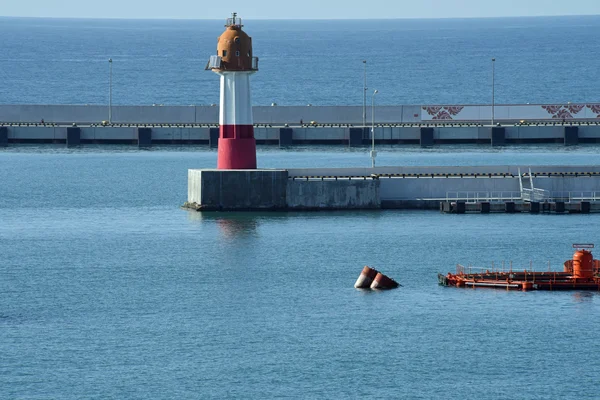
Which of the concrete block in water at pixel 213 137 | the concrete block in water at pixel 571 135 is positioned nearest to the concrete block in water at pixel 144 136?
the concrete block in water at pixel 213 137

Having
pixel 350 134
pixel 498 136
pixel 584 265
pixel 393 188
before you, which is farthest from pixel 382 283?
pixel 498 136

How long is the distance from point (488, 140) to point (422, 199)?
4758 cm

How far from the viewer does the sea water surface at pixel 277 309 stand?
52281mm

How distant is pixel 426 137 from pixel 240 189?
50.3 m

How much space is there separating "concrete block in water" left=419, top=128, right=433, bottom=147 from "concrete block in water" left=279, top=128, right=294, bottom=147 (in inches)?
466

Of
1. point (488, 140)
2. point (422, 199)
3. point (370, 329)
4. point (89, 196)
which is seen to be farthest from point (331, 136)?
point (370, 329)

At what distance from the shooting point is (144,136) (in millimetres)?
137375

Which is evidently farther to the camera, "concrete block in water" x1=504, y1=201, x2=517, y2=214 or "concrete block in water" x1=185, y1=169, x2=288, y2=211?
"concrete block in water" x1=504, y1=201, x2=517, y2=214

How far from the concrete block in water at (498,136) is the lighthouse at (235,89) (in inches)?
2047

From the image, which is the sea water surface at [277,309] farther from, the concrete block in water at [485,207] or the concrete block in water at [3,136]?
the concrete block in water at [3,136]

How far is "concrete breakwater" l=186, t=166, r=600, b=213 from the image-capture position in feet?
293

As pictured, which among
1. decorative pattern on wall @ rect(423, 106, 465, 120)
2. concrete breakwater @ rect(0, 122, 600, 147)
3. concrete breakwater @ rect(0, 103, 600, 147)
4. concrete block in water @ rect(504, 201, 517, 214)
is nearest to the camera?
concrete block in water @ rect(504, 201, 517, 214)

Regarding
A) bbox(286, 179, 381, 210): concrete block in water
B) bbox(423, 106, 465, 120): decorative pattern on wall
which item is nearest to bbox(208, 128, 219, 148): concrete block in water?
bbox(423, 106, 465, 120): decorative pattern on wall

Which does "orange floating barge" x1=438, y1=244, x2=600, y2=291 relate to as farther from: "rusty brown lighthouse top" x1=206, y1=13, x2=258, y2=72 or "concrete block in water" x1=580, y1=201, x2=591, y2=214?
"rusty brown lighthouse top" x1=206, y1=13, x2=258, y2=72
